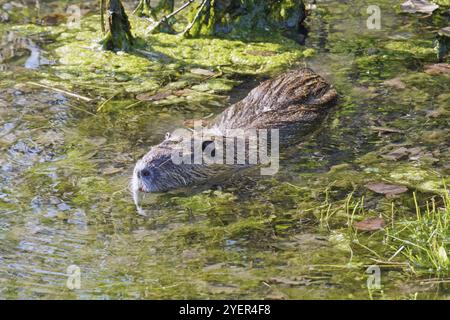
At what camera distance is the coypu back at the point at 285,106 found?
17.8 feet

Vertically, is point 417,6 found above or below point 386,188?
above

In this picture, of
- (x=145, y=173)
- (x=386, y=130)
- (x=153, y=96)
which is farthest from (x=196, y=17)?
(x=145, y=173)

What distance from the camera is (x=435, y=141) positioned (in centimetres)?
516

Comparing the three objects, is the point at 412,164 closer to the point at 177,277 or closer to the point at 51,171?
the point at 177,277

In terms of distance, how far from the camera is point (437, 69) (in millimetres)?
6340

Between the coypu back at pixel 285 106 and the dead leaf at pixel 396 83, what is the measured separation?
1.74 ft

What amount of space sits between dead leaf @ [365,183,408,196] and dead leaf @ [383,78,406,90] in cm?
172

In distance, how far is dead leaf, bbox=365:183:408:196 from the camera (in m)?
4.45

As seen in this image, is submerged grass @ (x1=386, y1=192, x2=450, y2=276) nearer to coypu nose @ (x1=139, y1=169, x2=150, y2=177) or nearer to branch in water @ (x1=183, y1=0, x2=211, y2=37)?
coypu nose @ (x1=139, y1=169, x2=150, y2=177)

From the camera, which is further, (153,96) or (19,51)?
(19,51)

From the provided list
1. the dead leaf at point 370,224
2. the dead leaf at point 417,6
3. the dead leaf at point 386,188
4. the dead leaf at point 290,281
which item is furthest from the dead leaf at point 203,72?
the dead leaf at point 290,281

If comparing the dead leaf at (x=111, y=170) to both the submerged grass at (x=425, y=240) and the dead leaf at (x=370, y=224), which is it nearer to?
the dead leaf at (x=370, y=224)

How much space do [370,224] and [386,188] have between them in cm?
49

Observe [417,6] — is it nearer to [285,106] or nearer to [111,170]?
[285,106]
